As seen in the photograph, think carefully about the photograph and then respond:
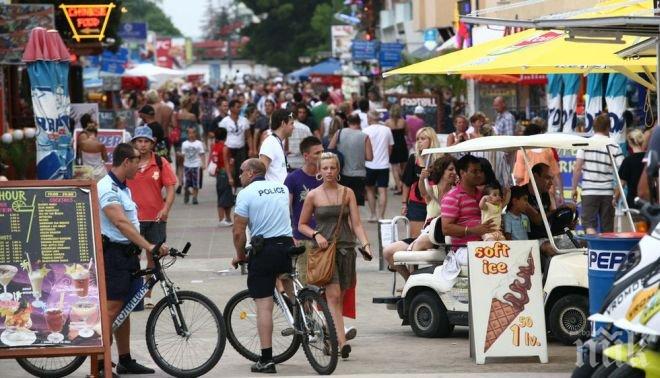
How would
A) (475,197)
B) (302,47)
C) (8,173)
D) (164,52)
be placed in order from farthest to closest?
(164,52) < (302,47) < (8,173) < (475,197)

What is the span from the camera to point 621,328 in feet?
24.4

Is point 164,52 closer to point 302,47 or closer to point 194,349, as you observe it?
point 302,47

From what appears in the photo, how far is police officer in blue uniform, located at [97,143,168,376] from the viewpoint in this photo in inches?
424

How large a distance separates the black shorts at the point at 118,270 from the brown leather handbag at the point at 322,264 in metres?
1.40

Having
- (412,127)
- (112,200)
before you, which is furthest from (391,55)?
(112,200)

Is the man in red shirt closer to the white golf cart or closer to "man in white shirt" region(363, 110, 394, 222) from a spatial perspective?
the white golf cart

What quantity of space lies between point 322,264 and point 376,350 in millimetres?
1064

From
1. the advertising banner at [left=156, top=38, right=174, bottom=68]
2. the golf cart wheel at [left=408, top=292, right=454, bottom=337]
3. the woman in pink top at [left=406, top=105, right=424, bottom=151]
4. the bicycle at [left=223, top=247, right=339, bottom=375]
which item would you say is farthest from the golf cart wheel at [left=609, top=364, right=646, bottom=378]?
the advertising banner at [left=156, top=38, right=174, bottom=68]

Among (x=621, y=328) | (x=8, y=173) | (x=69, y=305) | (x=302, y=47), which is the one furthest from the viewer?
(x=302, y=47)

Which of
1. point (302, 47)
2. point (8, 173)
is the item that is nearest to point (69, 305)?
point (8, 173)

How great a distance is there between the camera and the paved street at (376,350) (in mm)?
10906

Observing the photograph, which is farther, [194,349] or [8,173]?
[8,173]

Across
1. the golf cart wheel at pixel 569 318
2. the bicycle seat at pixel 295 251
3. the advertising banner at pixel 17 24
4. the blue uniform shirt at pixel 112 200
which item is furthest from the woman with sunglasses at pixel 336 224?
the advertising banner at pixel 17 24

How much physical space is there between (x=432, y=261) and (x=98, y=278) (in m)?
3.52
